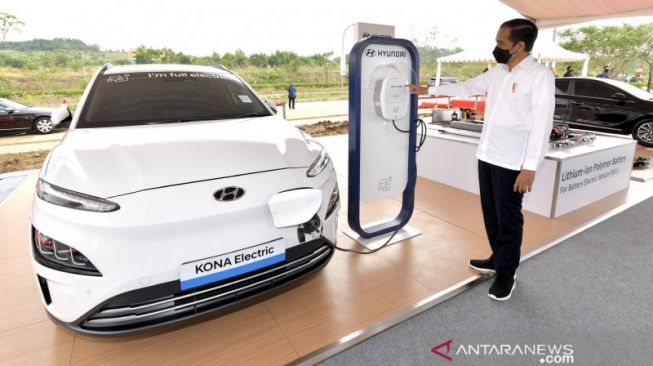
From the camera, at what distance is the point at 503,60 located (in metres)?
1.93

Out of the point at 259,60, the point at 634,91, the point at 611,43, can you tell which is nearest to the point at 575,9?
the point at 634,91

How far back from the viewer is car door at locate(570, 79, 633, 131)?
21.3 ft

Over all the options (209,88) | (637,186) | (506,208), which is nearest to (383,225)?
(506,208)

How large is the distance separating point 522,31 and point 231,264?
1.73 m

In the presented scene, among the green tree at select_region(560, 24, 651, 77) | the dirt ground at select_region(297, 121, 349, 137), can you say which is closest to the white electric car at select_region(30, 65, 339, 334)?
the dirt ground at select_region(297, 121, 349, 137)

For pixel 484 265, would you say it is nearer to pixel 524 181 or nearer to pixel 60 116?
pixel 524 181

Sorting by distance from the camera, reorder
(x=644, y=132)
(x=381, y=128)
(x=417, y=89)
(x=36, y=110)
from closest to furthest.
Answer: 1. (x=417, y=89)
2. (x=381, y=128)
3. (x=644, y=132)
4. (x=36, y=110)

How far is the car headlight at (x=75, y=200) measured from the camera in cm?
132

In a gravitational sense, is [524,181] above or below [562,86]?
below

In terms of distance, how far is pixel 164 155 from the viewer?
1.59 meters

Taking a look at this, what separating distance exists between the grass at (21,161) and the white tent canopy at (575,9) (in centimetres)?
857

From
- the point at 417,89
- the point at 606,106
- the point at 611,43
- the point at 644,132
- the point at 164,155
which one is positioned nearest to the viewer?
the point at 164,155

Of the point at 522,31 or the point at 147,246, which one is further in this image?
the point at 522,31

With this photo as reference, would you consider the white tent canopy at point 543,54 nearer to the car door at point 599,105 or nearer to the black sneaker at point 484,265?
the car door at point 599,105
